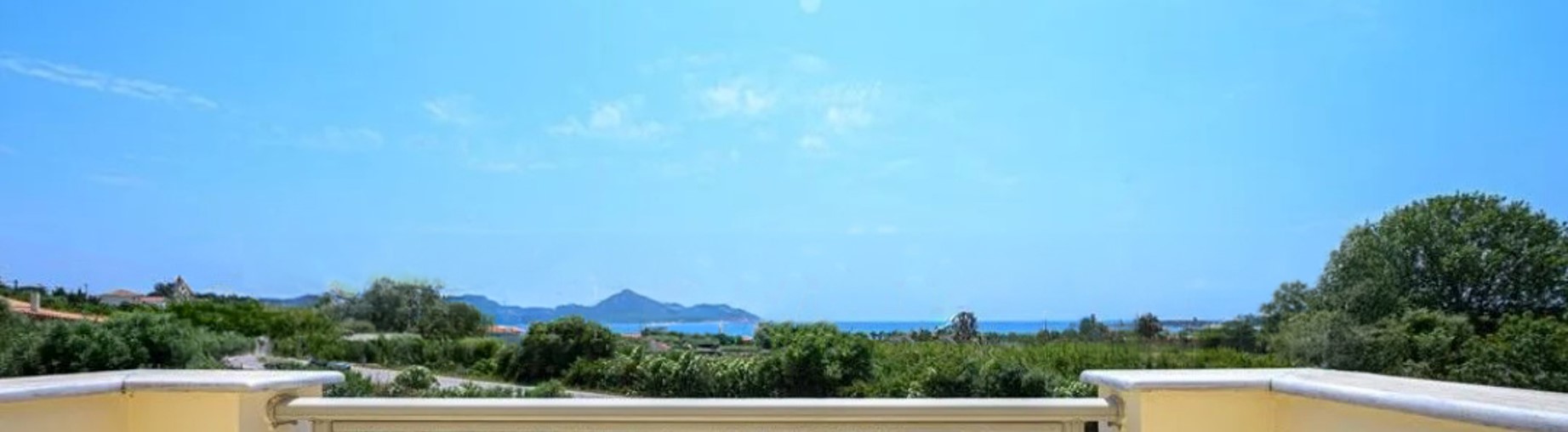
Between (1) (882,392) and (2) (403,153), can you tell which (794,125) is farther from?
(1) (882,392)

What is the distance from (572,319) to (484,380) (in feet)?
4.64

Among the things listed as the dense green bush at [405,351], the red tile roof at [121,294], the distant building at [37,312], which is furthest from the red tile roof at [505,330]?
the distant building at [37,312]

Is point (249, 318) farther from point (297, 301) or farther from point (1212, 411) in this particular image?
point (1212, 411)

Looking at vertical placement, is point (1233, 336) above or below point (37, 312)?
below

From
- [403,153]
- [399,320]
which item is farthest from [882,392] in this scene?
[403,153]

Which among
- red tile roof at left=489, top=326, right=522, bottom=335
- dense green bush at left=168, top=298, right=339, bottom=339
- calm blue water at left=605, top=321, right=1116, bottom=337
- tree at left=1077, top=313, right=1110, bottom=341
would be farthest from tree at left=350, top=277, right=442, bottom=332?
tree at left=1077, top=313, right=1110, bottom=341

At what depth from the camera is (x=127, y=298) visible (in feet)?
50.4

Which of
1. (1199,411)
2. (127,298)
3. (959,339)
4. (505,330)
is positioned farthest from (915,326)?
(1199,411)

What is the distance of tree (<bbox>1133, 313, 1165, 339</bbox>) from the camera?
1505 cm

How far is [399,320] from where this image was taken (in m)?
17.7

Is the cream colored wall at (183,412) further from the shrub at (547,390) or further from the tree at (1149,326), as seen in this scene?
the tree at (1149,326)

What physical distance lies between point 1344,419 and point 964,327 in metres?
14.2

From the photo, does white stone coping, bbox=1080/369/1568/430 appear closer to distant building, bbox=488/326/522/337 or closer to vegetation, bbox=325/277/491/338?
distant building, bbox=488/326/522/337

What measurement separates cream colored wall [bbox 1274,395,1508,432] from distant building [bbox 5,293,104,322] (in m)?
13.8
